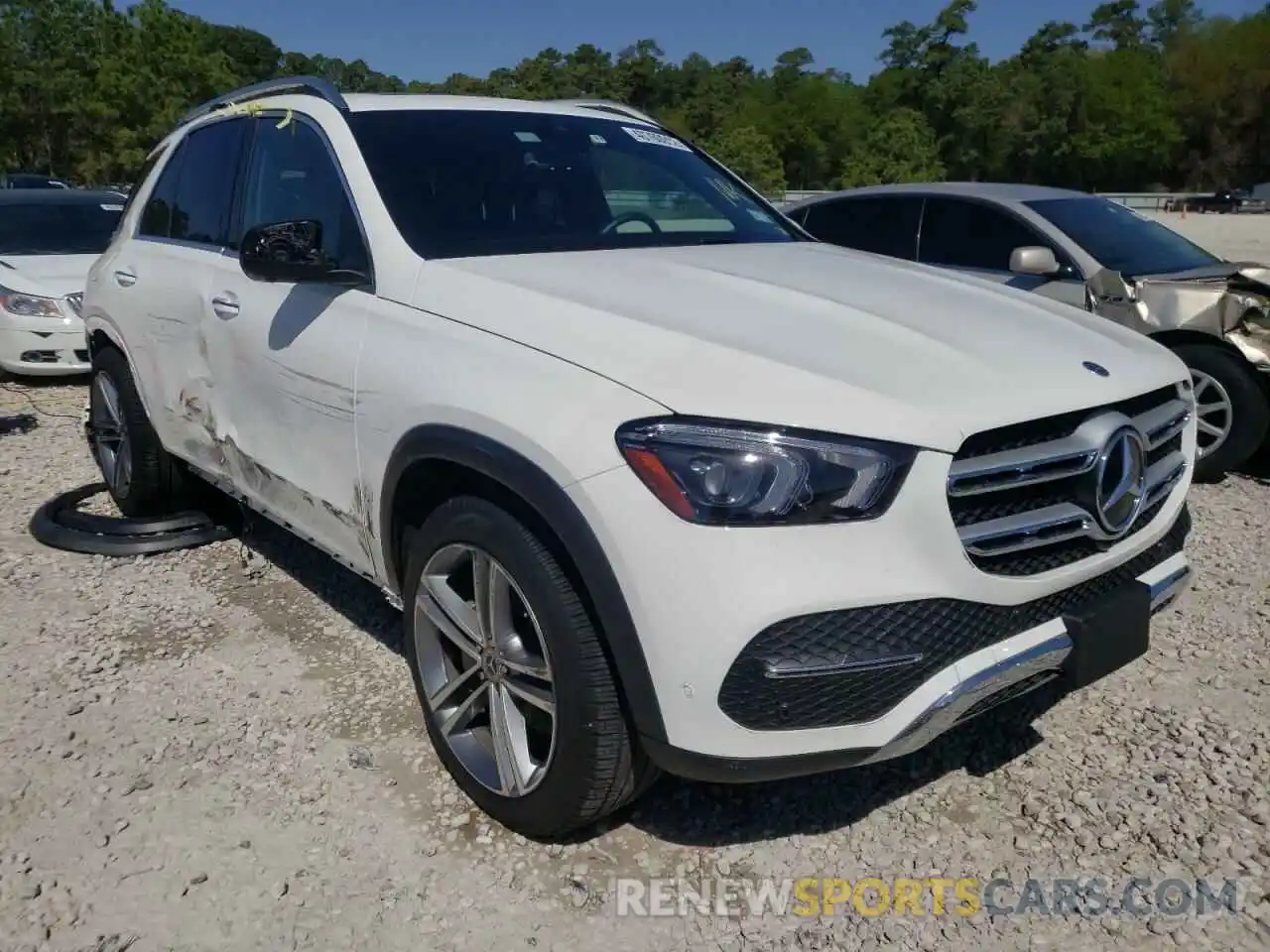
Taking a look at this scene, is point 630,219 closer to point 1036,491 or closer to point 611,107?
point 611,107

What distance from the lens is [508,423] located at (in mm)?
2328

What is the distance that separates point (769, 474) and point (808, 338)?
450 millimetres

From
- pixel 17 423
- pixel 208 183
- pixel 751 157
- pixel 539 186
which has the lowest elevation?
pixel 17 423

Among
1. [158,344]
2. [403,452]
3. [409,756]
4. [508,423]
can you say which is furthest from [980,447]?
[158,344]

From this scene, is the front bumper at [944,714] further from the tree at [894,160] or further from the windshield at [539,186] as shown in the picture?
the tree at [894,160]

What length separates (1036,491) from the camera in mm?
2301

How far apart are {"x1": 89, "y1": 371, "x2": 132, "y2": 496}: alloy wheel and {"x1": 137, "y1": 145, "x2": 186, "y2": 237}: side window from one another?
0.76 meters

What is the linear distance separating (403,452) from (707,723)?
108cm

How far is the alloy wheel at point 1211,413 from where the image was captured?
5617 millimetres

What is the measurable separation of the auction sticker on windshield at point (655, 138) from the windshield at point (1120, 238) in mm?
3242

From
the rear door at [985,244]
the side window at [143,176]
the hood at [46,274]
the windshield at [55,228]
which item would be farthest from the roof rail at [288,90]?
the windshield at [55,228]

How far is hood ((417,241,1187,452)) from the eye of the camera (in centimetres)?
213

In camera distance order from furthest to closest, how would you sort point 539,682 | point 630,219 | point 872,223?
point 872,223, point 630,219, point 539,682

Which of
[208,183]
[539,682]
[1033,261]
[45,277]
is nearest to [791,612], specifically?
[539,682]
